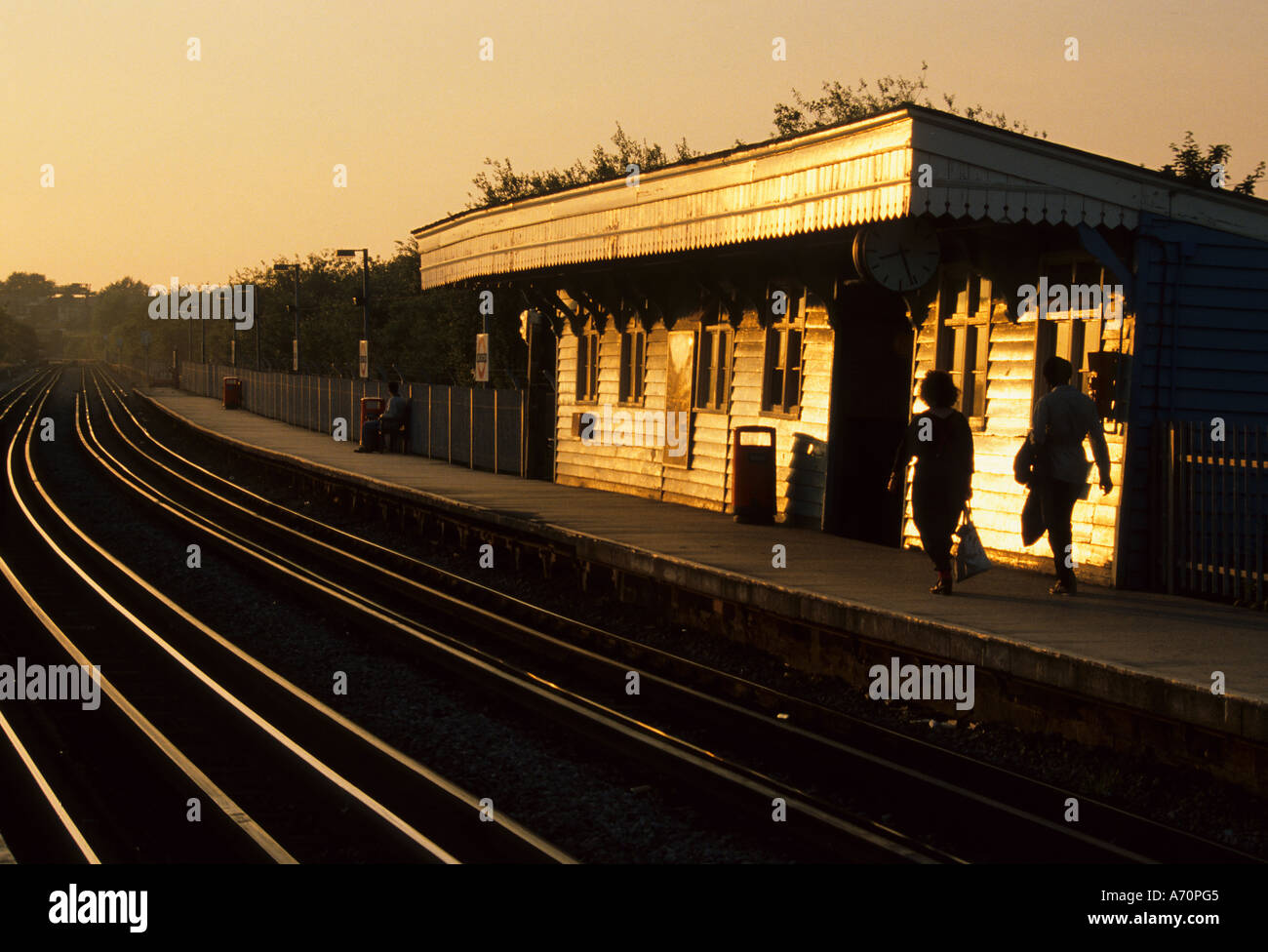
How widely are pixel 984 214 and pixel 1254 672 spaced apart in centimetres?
433

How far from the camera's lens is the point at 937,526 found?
10.6 meters

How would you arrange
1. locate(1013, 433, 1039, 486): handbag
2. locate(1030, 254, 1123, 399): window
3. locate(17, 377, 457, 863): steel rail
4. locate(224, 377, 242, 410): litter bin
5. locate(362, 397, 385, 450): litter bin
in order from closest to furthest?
locate(17, 377, 457, 863): steel rail → locate(1013, 433, 1039, 486): handbag → locate(1030, 254, 1123, 399): window → locate(362, 397, 385, 450): litter bin → locate(224, 377, 242, 410): litter bin

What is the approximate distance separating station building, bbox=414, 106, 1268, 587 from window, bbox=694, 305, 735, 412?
3 centimetres

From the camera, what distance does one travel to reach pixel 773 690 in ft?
31.7

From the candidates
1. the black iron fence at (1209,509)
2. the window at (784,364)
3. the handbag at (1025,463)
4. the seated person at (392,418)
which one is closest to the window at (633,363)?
the window at (784,364)

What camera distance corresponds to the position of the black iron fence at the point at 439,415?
25.4 m

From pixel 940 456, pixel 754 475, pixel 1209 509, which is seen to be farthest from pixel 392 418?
pixel 1209 509

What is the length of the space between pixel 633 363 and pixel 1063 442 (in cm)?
995

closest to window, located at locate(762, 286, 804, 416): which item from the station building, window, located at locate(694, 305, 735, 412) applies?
the station building

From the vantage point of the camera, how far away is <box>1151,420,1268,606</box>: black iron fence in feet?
33.9

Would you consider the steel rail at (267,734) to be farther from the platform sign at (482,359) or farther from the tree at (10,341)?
the tree at (10,341)

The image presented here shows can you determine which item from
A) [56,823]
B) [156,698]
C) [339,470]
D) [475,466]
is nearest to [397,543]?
[339,470]

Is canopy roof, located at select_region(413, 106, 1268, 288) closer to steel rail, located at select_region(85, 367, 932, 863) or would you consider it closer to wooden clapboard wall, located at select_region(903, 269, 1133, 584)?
wooden clapboard wall, located at select_region(903, 269, 1133, 584)

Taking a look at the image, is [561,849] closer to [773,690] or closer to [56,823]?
[56,823]
